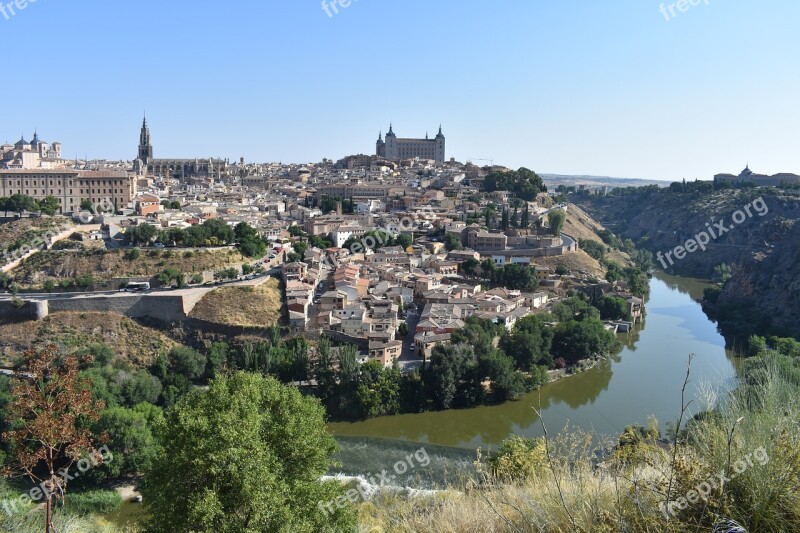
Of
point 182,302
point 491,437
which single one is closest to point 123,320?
point 182,302

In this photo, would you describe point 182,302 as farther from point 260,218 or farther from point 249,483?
point 249,483

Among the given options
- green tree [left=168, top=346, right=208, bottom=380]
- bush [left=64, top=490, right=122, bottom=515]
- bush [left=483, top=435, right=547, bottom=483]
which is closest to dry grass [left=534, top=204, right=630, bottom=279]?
green tree [left=168, top=346, right=208, bottom=380]

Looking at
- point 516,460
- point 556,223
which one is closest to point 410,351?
point 516,460

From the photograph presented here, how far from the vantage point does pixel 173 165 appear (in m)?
35.5

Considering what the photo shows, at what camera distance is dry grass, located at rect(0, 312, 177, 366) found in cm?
1139

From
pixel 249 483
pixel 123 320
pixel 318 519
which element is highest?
pixel 249 483

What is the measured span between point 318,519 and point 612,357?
421 inches

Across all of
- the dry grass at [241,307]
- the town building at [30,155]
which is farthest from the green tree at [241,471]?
the town building at [30,155]

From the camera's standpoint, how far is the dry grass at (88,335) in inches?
448

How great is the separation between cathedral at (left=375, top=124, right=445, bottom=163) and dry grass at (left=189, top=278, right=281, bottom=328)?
2950cm

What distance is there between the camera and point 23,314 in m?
12.0

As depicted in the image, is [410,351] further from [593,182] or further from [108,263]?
[593,182]

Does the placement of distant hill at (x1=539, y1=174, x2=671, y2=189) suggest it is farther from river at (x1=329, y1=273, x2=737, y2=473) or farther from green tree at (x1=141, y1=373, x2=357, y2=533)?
green tree at (x1=141, y1=373, x2=357, y2=533)

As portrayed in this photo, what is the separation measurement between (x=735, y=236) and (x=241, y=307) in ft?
69.1
